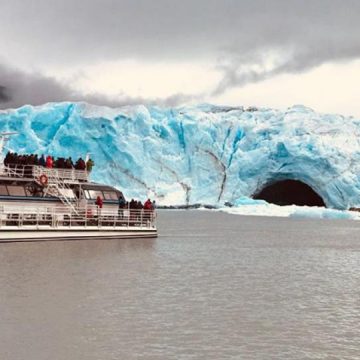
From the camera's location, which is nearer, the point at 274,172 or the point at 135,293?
the point at 135,293

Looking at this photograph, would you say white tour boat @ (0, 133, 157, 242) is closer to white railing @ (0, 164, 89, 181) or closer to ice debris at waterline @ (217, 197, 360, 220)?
white railing @ (0, 164, 89, 181)

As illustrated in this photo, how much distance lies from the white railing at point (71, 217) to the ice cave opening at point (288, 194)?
49817mm

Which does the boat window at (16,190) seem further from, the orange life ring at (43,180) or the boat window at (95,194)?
the boat window at (95,194)

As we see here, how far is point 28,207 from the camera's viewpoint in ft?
88.4

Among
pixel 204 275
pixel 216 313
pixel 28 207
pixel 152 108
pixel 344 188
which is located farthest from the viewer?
pixel 152 108

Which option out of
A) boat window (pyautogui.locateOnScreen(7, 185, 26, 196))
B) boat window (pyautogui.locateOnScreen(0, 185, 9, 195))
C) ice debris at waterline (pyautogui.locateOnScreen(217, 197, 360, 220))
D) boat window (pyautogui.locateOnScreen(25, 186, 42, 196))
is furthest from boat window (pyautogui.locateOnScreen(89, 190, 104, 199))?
ice debris at waterline (pyautogui.locateOnScreen(217, 197, 360, 220))

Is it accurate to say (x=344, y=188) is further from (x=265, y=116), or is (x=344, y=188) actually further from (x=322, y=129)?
(x=265, y=116)

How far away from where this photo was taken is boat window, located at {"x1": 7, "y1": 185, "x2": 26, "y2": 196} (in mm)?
26641

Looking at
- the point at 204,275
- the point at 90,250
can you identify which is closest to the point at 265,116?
the point at 90,250

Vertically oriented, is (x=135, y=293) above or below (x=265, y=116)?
below

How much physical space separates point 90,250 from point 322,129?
44.0 metres

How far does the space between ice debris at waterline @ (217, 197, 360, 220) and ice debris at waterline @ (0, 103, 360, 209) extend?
1.58 meters

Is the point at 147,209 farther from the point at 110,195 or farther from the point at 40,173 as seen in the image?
the point at 40,173

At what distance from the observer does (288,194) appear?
269ft
